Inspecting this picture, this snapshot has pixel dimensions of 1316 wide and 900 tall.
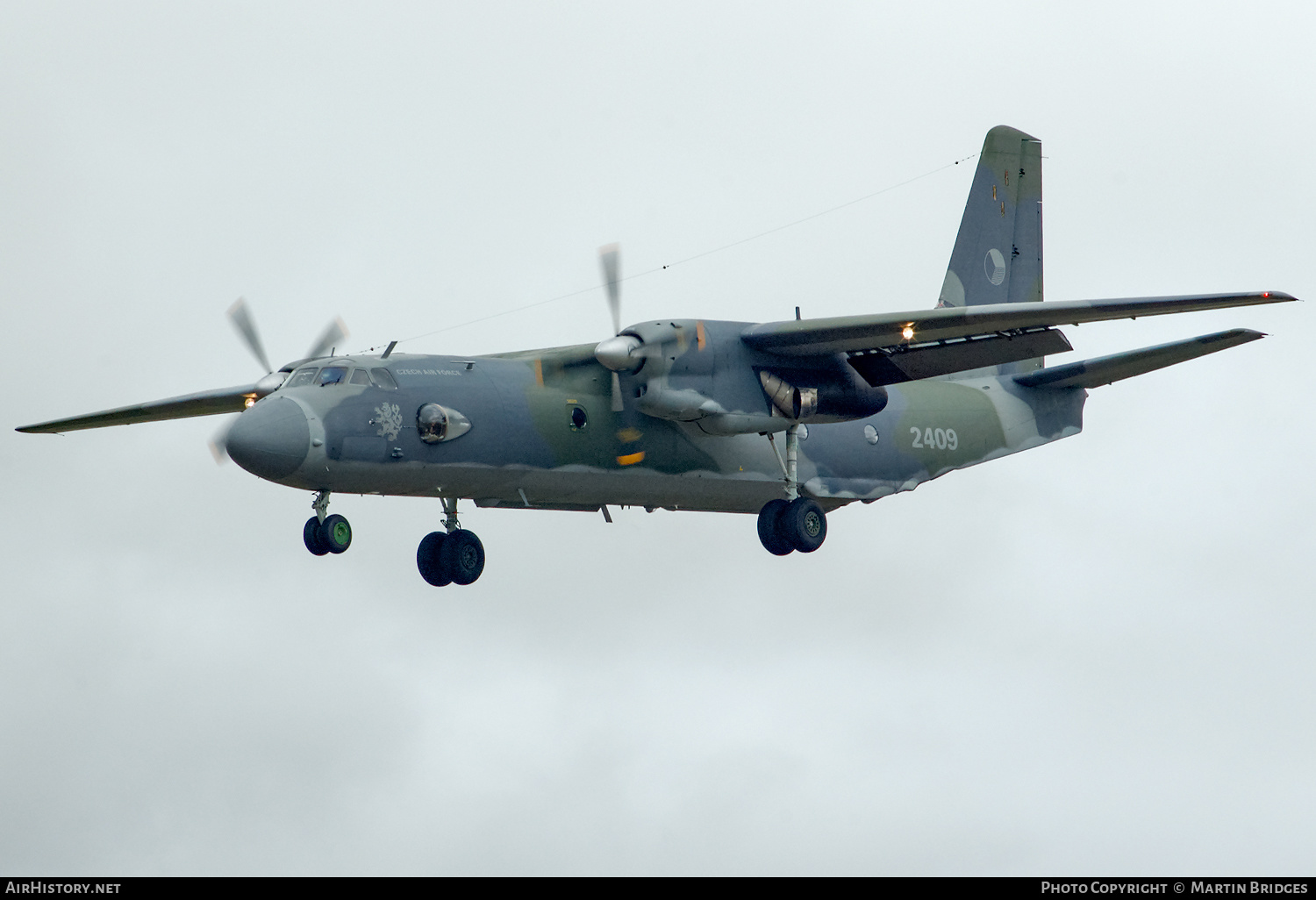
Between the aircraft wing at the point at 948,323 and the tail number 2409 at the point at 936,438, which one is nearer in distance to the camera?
the aircraft wing at the point at 948,323

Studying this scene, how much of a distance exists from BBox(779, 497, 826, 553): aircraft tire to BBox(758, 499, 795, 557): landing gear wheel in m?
0.06

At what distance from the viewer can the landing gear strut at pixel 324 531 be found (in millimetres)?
20875

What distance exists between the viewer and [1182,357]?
23500mm

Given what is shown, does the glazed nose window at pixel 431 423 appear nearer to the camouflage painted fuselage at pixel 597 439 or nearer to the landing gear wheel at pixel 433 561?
the camouflage painted fuselage at pixel 597 439

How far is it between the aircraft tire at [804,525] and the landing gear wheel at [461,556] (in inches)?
163

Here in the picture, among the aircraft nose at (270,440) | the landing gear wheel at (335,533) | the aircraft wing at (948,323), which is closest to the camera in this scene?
the aircraft nose at (270,440)

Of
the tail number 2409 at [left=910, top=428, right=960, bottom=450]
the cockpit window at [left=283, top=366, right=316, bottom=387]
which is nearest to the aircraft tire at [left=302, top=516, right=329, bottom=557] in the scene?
the cockpit window at [left=283, top=366, right=316, bottom=387]

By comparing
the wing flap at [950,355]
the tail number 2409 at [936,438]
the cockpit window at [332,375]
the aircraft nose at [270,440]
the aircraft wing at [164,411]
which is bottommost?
the aircraft nose at [270,440]

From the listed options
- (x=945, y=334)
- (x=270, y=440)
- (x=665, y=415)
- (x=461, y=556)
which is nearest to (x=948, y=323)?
(x=945, y=334)

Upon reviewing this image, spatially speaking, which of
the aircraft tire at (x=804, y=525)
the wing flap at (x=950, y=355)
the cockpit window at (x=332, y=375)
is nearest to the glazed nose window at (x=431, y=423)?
the cockpit window at (x=332, y=375)

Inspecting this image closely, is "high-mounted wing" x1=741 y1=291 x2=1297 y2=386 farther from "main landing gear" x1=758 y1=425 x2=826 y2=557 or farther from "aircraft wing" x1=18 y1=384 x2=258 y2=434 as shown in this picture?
"aircraft wing" x1=18 y1=384 x2=258 y2=434

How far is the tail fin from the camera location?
27.7 meters

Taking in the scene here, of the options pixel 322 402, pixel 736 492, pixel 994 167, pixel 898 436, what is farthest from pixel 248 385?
pixel 994 167
